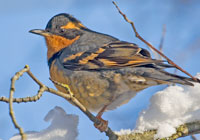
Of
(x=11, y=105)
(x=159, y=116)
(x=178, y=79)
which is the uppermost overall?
(x=178, y=79)

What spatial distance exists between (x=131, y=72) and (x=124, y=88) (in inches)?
8.5

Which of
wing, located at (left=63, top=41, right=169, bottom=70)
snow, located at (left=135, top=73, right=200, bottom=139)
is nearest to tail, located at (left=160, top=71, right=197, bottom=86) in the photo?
snow, located at (left=135, top=73, right=200, bottom=139)

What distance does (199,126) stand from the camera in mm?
3531

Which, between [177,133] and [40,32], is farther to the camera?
[40,32]

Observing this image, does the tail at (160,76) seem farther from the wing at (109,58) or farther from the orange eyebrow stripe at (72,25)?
the orange eyebrow stripe at (72,25)

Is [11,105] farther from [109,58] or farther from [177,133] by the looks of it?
[109,58]

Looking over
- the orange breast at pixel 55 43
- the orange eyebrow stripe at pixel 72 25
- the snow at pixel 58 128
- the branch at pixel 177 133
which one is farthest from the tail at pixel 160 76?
the orange eyebrow stripe at pixel 72 25

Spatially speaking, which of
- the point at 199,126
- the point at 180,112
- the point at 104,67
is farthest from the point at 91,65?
the point at 199,126

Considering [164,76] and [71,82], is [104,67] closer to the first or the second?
[71,82]

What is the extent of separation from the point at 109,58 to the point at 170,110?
3.42 feet

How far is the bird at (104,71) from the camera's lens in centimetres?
409

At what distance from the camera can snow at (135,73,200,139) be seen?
3.67 meters

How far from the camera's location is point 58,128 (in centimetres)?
367

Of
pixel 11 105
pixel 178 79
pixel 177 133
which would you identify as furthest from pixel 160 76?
pixel 11 105
